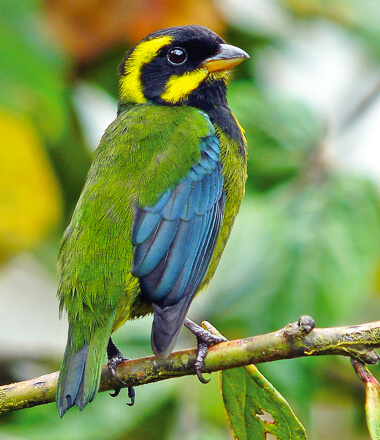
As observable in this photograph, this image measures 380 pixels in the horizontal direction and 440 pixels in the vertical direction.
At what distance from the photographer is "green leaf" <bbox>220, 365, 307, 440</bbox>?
8.14ft

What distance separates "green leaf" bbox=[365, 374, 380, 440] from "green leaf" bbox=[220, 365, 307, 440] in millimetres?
281

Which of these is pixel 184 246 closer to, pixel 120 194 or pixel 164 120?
pixel 120 194

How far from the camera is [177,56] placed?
13.0 feet

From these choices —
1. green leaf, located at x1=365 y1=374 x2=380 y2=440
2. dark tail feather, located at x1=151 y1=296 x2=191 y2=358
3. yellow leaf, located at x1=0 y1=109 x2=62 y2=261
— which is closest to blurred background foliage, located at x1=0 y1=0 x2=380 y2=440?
yellow leaf, located at x1=0 y1=109 x2=62 y2=261

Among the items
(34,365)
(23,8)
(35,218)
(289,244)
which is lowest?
(34,365)

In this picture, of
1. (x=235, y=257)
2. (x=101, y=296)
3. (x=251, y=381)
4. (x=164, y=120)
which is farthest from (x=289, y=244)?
(x=251, y=381)

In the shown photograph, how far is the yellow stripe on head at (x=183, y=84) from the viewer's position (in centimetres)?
391

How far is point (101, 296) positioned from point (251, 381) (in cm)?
79

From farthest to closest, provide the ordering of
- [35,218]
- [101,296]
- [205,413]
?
[35,218]
[205,413]
[101,296]

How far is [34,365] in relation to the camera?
434 cm

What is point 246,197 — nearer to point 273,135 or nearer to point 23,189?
point 273,135

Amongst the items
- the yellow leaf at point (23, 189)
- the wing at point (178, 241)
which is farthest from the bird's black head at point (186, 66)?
the yellow leaf at point (23, 189)

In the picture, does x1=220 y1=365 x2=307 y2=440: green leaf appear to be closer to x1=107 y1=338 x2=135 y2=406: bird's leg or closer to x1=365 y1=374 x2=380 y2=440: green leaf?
x1=365 y1=374 x2=380 y2=440: green leaf

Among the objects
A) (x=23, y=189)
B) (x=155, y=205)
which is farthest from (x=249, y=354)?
(x=23, y=189)
